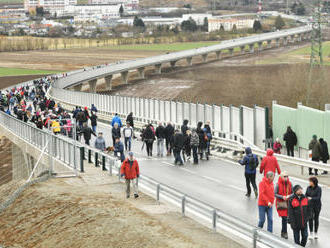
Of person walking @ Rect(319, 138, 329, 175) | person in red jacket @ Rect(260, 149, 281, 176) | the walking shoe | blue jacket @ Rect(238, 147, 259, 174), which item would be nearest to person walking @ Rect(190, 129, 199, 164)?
person walking @ Rect(319, 138, 329, 175)

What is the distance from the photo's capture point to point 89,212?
58.5 feet

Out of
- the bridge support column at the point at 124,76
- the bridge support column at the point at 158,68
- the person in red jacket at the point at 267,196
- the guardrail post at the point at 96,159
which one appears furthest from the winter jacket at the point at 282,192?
the bridge support column at the point at 158,68

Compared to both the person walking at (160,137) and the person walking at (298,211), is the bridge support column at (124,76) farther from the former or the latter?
the person walking at (298,211)

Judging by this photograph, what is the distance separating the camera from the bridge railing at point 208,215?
514 inches

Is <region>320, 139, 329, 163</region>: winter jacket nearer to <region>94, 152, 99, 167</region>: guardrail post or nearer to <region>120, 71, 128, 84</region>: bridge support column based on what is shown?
<region>94, 152, 99, 167</region>: guardrail post

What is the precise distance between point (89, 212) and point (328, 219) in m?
5.17

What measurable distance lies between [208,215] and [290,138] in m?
9.30

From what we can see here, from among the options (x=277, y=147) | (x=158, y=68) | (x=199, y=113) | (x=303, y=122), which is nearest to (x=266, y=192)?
(x=277, y=147)

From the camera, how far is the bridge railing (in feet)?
42.8

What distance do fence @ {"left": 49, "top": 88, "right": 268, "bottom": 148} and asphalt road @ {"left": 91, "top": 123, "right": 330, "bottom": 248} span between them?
179 centimetres

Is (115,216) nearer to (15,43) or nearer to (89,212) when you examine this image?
(89,212)

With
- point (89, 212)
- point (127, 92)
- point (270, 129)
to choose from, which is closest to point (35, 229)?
point (89, 212)

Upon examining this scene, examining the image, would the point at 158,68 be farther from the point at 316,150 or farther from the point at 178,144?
the point at 316,150

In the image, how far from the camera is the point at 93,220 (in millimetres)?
17188
